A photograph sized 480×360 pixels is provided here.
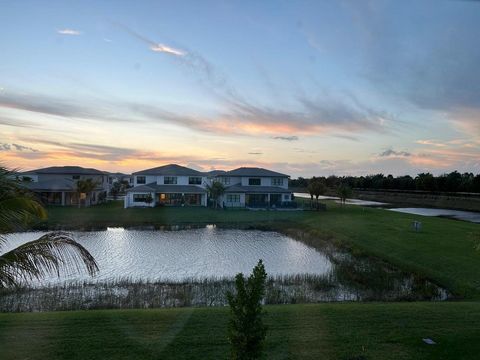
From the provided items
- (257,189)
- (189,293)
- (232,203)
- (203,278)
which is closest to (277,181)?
(257,189)

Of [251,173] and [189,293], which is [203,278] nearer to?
[189,293]

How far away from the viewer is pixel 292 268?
22219 mm

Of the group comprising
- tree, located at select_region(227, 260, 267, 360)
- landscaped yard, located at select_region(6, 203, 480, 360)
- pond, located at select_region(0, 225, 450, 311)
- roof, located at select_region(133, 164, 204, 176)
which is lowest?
pond, located at select_region(0, 225, 450, 311)

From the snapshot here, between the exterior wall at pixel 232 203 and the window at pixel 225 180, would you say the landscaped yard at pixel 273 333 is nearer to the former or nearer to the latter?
the exterior wall at pixel 232 203

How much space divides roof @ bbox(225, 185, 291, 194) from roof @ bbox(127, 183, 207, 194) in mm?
4164

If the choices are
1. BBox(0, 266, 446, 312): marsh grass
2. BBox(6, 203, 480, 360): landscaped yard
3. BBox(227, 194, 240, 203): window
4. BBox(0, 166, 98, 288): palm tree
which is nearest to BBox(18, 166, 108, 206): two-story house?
BBox(227, 194, 240, 203): window

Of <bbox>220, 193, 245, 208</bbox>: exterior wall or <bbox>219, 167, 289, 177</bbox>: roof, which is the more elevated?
<bbox>219, 167, 289, 177</bbox>: roof

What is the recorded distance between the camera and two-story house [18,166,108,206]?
5191 centimetres

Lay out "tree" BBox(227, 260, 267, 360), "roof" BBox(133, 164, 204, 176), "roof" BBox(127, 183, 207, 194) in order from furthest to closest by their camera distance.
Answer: "roof" BBox(133, 164, 204, 176), "roof" BBox(127, 183, 207, 194), "tree" BBox(227, 260, 267, 360)

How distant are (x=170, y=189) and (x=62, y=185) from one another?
47.8ft

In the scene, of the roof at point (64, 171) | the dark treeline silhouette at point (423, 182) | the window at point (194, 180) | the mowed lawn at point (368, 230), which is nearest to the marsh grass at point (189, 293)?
the mowed lawn at point (368, 230)

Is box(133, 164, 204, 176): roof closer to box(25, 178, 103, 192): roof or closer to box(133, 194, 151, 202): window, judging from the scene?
box(133, 194, 151, 202): window

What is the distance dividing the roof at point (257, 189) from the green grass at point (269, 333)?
43330 mm

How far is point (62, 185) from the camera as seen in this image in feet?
174
